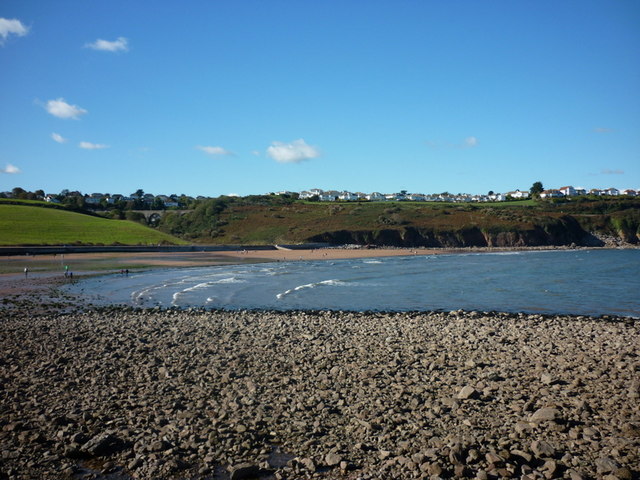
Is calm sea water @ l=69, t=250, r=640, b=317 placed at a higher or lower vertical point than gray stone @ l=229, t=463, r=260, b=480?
higher

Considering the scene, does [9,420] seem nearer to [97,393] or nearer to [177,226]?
[97,393]

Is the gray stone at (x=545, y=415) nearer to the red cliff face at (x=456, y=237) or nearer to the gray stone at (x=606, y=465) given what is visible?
the gray stone at (x=606, y=465)

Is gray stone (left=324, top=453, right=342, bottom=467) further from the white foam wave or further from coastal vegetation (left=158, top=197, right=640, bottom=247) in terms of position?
coastal vegetation (left=158, top=197, right=640, bottom=247)

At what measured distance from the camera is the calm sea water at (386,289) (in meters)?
26.1

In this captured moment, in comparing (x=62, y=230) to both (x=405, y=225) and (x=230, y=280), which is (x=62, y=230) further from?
(x=405, y=225)

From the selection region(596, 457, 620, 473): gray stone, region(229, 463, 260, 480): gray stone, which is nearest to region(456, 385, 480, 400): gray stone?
region(596, 457, 620, 473): gray stone

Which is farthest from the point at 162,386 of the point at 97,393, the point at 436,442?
the point at 436,442

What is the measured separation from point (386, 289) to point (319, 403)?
23332mm

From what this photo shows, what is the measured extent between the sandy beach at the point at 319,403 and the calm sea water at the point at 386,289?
806 cm

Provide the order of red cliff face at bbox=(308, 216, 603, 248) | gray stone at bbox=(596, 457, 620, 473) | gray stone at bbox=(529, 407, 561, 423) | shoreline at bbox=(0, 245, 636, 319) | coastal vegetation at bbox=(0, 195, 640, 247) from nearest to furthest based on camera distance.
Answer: gray stone at bbox=(596, 457, 620, 473) < gray stone at bbox=(529, 407, 561, 423) < shoreline at bbox=(0, 245, 636, 319) < coastal vegetation at bbox=(0, 195, 640, 247) < red cliff face at bbox=(308, 216, 603, 248)

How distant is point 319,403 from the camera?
10312mm

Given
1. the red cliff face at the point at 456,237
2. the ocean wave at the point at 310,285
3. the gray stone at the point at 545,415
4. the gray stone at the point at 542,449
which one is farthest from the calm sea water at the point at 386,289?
the red cliff face at the point at 456,237

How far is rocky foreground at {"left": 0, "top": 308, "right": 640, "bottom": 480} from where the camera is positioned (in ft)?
26.1

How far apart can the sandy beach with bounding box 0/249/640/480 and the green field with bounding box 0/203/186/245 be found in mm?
56812
